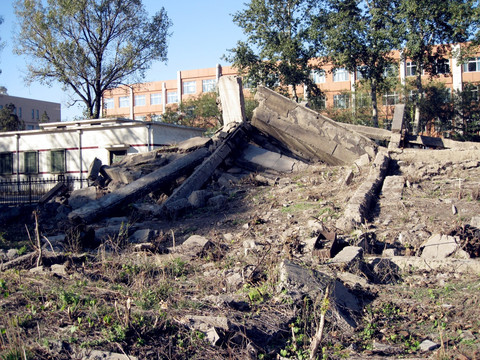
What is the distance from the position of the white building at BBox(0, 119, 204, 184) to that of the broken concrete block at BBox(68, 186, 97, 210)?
708cm

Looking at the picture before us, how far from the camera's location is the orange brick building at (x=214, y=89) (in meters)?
34.2

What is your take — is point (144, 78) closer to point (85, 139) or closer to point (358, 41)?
point (85, 139)

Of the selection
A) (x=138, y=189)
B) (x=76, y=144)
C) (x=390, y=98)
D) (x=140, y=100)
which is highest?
(x=140, y=100)

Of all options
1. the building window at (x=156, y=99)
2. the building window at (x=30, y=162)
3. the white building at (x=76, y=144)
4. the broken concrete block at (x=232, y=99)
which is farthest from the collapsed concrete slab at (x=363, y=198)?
the building window at (x=156, y=99)

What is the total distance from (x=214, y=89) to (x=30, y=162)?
20.9 meters

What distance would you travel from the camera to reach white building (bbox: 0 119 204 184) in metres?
19.8

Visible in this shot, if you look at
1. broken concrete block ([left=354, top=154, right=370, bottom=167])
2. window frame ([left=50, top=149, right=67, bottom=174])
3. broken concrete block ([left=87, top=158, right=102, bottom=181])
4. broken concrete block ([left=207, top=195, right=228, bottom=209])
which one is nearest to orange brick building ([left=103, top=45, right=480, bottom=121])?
window frame ([left=50, top=149, right=67, bottom=174])

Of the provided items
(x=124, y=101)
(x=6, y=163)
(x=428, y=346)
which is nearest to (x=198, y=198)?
(x=428, y=346)

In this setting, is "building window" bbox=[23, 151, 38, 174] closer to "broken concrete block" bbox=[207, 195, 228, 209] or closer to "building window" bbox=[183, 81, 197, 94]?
"broken concrete block" bbox=[207, 195, 228, 209]

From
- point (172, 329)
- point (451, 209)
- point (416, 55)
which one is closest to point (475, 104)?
point (416, 55)

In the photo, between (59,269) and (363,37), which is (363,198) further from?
(363,37)

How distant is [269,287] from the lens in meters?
4.48

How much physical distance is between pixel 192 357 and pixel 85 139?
1934 centimetres

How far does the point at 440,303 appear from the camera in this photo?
431 centimetres
